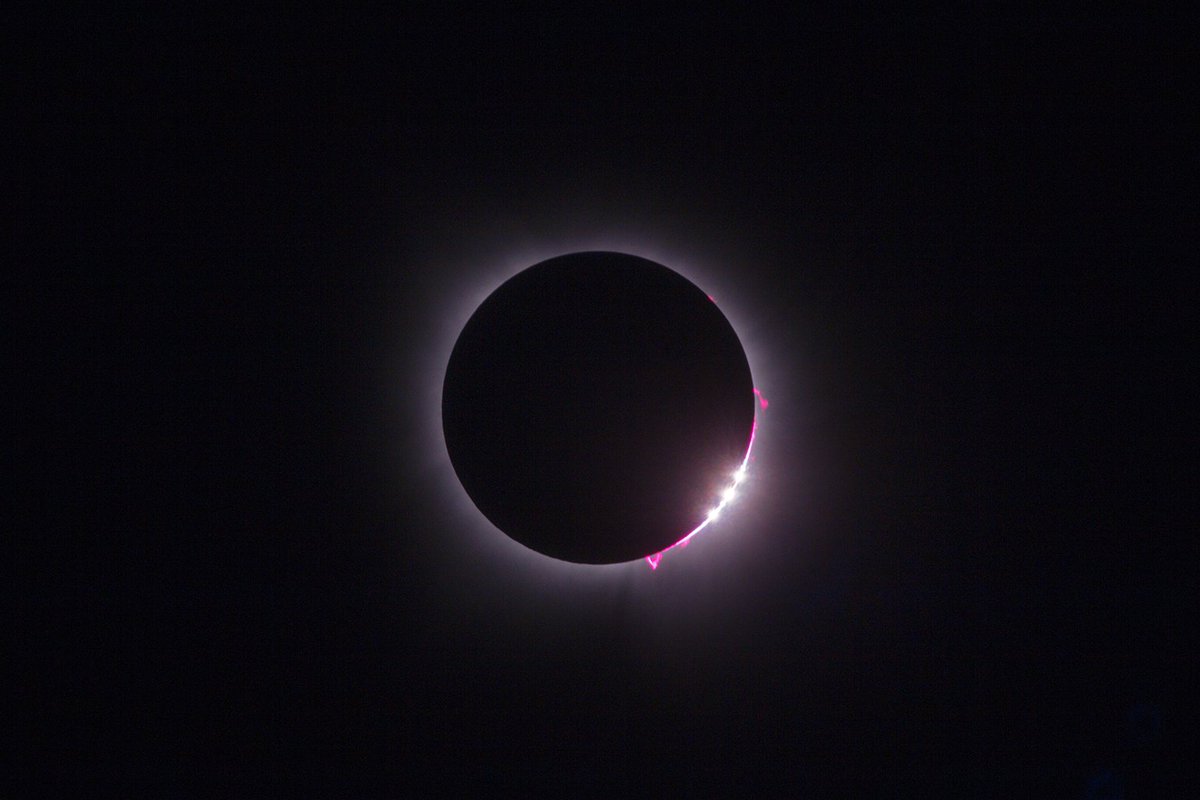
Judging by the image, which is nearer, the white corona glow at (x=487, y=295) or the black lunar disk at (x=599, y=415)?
the black lunar disk at (x=599, y=415)

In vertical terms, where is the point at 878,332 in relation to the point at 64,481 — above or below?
above

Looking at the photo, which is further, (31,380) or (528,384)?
(31,380)

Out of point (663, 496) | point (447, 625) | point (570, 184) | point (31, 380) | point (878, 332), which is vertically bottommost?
point (447, 625)

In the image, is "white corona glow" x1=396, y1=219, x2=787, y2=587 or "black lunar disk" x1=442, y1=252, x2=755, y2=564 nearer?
"black lunar disk" x1=442, y1=252, x2=755, y2=564

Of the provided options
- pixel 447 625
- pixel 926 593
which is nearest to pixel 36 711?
pixel 447 625

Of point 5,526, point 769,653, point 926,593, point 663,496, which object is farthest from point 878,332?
point 5,526

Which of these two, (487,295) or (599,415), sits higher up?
(487,295)

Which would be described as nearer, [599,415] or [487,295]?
[599,415]

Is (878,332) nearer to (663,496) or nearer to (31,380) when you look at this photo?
(663,496)
